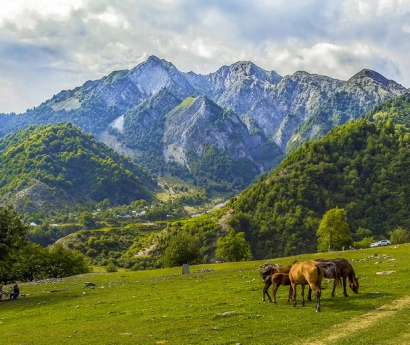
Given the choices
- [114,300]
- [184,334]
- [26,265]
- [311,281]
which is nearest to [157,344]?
[184,334]

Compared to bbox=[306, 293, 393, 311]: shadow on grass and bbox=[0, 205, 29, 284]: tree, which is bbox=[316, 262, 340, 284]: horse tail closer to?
bbox=[306, 293, 393, 311]: shadow on grass

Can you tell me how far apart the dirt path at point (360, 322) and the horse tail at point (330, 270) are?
347cm

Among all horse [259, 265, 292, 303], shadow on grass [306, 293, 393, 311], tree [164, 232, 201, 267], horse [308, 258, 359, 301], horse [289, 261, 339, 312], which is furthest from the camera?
tree [164, 232, 201, 267]

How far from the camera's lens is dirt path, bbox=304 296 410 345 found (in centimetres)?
1844

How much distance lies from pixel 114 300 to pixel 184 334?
798 inches

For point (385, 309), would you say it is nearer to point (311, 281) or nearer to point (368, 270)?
point (311, 281)

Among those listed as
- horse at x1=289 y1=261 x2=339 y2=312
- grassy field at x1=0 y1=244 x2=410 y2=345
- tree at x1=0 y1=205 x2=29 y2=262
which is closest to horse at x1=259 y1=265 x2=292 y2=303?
grassy field at x1=0 y1=244 x2=410 y2=345

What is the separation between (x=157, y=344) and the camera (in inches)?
792

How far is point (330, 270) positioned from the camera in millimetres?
25828

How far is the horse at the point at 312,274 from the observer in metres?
24.4

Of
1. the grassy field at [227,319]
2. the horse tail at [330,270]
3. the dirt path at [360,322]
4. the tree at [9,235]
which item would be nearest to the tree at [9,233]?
the tree at [9,235]

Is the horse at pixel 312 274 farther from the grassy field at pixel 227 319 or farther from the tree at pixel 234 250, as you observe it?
the tree at pixel 234 250

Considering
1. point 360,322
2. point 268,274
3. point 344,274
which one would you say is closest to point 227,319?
point 268,274

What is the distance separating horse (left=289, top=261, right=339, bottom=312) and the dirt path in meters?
3.04
